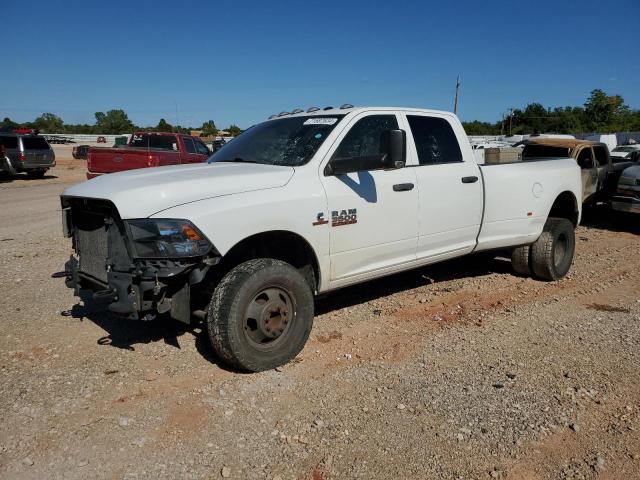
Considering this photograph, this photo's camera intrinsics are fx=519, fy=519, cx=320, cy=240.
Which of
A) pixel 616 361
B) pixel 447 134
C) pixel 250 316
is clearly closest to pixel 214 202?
pixel 250 316

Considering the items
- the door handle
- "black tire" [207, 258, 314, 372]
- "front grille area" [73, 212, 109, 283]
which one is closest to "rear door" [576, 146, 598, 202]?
the door handle

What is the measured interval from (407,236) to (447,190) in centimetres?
70

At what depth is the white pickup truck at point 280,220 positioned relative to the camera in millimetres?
3486

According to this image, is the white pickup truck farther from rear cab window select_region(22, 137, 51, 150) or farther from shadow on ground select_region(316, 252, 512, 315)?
rear cab window select_region(22, 137, 51, 150)

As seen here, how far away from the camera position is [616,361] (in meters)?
4.13

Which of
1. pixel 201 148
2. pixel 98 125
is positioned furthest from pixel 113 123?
pixel 201 148

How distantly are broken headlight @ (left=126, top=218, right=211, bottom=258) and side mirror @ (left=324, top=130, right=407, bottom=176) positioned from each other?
128cm

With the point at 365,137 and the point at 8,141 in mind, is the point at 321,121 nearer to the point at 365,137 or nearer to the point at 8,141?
the point at 365,137

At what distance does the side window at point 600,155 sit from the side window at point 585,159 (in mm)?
229

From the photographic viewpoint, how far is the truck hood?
3463 millimetres

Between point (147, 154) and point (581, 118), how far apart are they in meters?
74.0

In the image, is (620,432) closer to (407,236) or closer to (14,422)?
(407,236)

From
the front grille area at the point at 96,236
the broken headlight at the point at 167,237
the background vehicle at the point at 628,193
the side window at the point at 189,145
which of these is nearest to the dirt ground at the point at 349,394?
the front grille area at the point at 96,236

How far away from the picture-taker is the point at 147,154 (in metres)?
12.4
